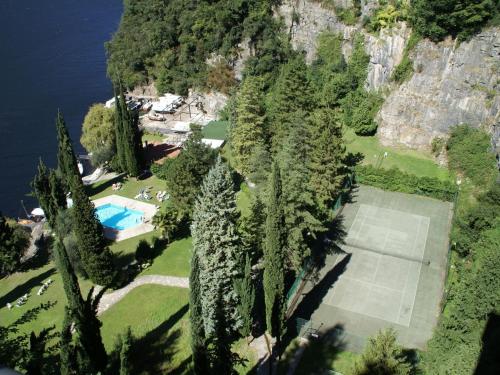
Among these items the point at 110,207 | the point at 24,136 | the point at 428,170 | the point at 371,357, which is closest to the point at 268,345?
the point at 371,357

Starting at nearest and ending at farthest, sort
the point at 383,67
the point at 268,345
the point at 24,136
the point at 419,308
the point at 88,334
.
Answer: the point at 88,334 → the point at 268,345 → the point at 419,308 → the point at 383,67 → the point at 24,136

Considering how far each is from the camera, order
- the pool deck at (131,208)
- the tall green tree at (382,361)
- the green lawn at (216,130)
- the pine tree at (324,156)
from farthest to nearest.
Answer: the green lawn at (216,130) → the pool deck at (131,208) → the pine tree at (324,156) → the tall green tree at (382,361)

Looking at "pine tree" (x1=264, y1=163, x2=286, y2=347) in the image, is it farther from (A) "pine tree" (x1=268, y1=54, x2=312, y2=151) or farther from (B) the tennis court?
(A) "pine tree" (x1=268, y1=54, x2=312, y2=151)

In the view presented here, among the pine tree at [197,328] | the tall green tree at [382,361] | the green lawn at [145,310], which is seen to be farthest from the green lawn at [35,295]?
the tall green tree at [382,361]

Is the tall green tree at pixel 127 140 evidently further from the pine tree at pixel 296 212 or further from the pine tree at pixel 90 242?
the pine tree at pixel 296 212

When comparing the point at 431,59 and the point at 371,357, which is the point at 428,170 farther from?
the point at 371,357

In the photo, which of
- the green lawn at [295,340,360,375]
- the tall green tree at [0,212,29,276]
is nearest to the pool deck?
Answer: the tall green tree at [0,212,29,276]
